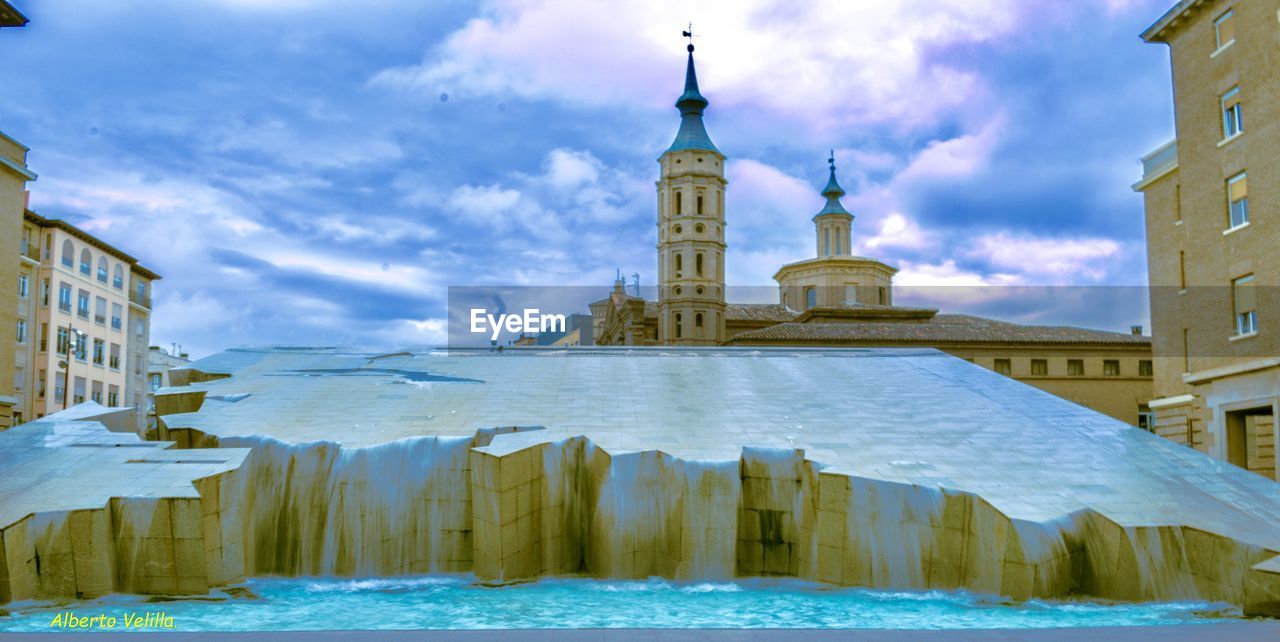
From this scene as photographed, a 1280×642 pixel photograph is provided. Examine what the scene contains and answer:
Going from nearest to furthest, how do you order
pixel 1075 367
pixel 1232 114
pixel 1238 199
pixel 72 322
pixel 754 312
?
1. pixel 1238 199
2. pixel 1232 114
3. pixel 72 322
4. pixel 1075 367
5. pixel 754 312

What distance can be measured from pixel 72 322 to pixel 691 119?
1911 inches

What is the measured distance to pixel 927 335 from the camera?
60.5 m

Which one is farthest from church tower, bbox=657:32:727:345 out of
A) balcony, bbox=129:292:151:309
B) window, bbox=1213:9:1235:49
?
window, bbox=1213:9:1235:49

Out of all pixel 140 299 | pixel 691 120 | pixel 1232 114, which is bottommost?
pixel 1232 114

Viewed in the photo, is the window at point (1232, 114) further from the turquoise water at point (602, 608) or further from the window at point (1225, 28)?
the turquoise water at point (602, 608)

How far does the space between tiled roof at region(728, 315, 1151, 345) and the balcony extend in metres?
42.1

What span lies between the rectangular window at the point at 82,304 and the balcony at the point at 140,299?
332 inches

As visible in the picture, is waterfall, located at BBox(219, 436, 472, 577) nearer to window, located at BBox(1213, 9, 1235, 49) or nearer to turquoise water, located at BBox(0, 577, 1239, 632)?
turquoise water, located at BBox(0, 577, 1239, 632)

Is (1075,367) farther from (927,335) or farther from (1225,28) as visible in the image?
(1225,28)

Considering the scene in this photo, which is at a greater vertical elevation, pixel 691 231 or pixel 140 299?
pixel 691 231

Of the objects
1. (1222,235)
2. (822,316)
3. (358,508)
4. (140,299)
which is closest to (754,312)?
(822,316)

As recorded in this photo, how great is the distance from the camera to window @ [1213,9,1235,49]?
25.6m

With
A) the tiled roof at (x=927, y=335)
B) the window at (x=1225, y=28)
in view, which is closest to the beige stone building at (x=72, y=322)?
the tiled roof at (x=927, y=335)

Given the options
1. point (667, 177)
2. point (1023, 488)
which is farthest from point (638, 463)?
point (667, 177)
